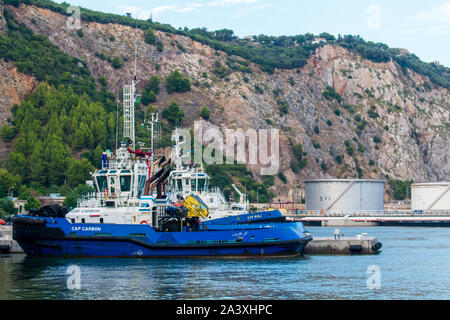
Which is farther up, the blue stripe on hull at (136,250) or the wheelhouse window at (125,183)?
the wheelhouse window at (125,183)

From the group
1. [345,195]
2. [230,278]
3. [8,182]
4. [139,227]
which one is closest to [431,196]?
[345,195]

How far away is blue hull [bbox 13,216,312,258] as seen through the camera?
52312 mm

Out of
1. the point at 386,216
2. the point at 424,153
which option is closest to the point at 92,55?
the point at 386,216

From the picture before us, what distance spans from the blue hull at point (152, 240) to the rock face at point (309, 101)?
98.1 m

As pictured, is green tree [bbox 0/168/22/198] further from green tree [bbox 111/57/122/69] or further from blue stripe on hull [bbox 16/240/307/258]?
green tree [bbox 111/57/122/69]

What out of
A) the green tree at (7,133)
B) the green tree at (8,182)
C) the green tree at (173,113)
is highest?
the green tree at (173,113)

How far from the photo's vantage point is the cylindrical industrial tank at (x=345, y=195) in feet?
433

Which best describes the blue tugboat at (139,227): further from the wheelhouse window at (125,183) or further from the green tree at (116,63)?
the green tree at (116,63)

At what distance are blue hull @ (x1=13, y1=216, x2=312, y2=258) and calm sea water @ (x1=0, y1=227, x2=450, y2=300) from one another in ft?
2.62

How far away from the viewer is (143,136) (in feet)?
458

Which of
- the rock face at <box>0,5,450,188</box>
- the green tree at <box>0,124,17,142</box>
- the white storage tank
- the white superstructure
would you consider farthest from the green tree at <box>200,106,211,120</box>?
the white superstructure

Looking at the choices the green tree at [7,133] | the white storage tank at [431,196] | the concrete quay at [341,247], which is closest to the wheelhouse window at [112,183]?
the concrete quay at [341,247]

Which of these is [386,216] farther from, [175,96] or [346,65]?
[346,65]

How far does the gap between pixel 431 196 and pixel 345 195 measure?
54.4 feet
